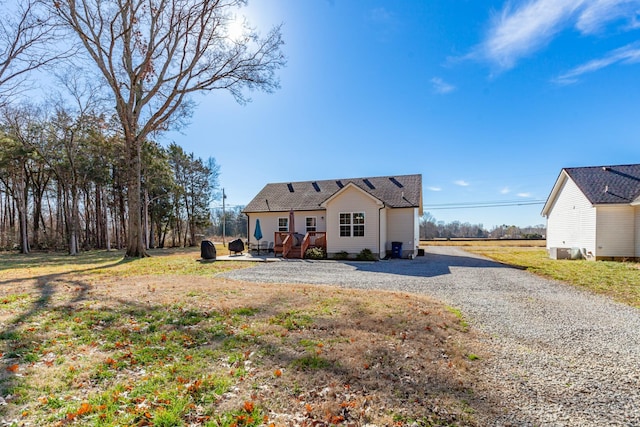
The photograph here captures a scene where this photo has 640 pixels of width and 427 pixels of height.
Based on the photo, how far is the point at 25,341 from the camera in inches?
154

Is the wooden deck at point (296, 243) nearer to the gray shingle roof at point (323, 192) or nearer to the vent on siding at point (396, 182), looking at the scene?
the gray shingle roof at point (323, 192)

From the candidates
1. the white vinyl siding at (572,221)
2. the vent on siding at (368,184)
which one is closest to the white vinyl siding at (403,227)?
the vent on siding at (368,184)

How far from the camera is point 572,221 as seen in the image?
17000mm

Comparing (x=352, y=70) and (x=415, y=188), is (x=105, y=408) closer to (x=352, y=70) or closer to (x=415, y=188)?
(x=352, y=70)

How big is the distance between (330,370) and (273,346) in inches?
39.0

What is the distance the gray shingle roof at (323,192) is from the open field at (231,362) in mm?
12758

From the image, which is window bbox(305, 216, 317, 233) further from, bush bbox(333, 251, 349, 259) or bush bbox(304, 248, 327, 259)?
bush bbox(333, 251, 349, 259)

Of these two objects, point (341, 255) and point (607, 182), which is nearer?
point (607, 182)

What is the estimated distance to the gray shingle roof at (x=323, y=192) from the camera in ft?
60.1

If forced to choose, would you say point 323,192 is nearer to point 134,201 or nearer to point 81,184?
point 134,201

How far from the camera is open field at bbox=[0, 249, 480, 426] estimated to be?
257 centimetres

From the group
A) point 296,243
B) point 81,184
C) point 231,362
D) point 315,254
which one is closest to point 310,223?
point 296,243

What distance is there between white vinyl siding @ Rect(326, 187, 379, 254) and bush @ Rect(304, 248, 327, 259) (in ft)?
1.43

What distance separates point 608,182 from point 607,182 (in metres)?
0.04
